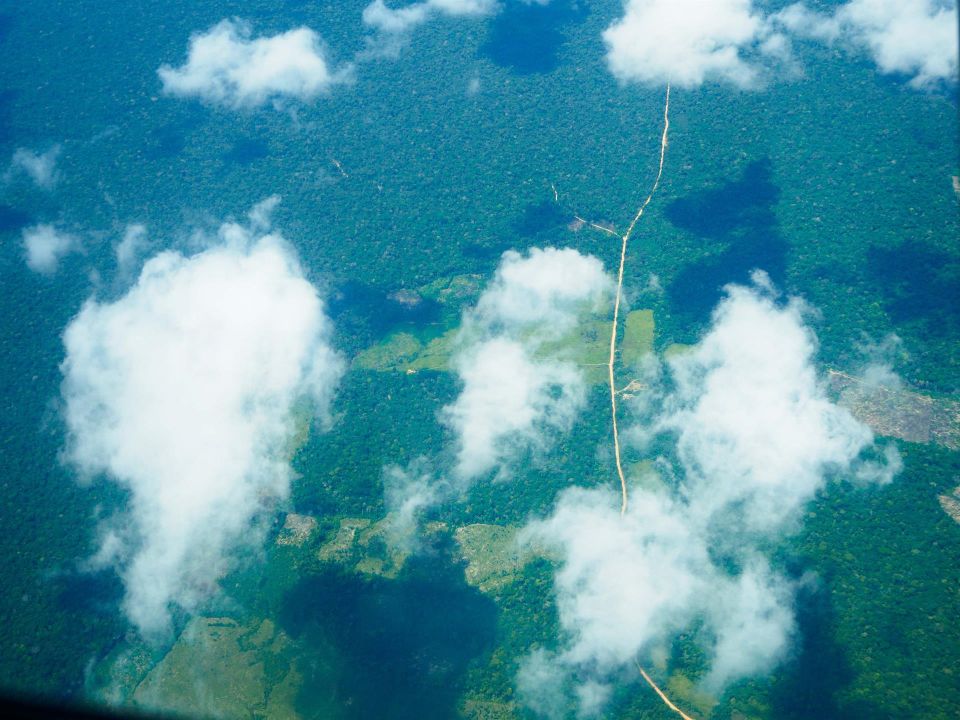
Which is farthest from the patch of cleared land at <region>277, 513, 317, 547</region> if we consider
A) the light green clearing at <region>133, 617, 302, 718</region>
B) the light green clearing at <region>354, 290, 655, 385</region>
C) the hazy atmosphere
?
the light green clearing at <region>354, 290, 655, 385</region>

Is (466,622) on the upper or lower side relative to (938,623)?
lower

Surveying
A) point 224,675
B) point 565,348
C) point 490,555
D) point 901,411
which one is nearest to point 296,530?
point 224,675

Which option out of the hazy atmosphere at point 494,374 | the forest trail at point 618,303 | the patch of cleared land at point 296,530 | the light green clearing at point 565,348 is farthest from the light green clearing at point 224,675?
the forest trail at point 618,303

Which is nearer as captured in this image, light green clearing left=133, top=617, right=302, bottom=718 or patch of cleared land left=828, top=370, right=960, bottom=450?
light green clearing left=133, top=617, right=302, bottom=718

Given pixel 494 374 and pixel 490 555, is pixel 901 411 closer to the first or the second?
pixel 494 374

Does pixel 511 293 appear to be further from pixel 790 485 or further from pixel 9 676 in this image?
pixel 9 676

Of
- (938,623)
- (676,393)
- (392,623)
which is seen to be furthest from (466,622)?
(938,623)

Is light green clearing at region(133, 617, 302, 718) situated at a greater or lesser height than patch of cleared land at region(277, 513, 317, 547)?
lesser

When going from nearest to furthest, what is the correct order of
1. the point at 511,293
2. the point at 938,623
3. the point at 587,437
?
the point at 938,623 < the point at 587,437 < the point at 511,293

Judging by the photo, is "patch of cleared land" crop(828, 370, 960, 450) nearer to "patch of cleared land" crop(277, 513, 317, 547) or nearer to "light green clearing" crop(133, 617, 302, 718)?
"patch of cleared land" crop(277, 513, 317, 547)

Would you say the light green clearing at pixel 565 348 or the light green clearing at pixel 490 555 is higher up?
the light green clearing at pixel 565 348

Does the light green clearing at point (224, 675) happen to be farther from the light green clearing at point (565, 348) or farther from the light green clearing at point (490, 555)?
the light green clearing at point (565, 348)
